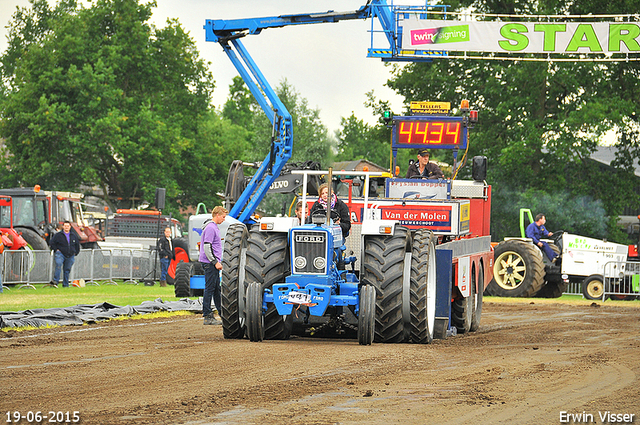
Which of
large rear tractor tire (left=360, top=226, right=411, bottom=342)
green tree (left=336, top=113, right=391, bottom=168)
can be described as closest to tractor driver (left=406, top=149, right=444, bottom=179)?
large rear tractor tire (left=360, top=226, right=411, bottom=342)

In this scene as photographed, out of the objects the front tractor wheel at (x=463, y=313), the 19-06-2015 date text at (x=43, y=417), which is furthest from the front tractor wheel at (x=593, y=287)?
the 19-06-2015 date text at (x=43, y=417)

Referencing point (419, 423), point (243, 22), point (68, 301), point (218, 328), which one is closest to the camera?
point (419, 423)

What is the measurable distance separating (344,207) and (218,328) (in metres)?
3.20

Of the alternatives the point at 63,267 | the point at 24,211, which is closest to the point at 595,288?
the point at 63,267

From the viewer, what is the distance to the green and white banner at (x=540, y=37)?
24516mm

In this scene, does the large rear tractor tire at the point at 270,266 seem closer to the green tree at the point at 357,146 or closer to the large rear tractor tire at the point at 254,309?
the large rear tractor tire at the point at 254,309

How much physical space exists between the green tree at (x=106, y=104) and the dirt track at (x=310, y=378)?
1360 inches

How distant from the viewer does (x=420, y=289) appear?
35.5ft

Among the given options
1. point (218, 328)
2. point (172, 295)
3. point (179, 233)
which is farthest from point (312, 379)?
point (179, 233)

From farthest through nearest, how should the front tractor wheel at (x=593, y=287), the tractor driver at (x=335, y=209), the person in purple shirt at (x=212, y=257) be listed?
the front tractor wheel at (x=593, y=287) < the person in purple shirt at (x=212, y=257) < the tractor driver at (x=335, y=209)

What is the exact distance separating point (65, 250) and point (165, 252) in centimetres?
306

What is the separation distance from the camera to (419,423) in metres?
6.17

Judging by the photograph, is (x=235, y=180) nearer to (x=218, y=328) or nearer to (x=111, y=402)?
(x=218, y=328)

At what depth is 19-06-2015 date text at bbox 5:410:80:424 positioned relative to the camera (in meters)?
6.01
